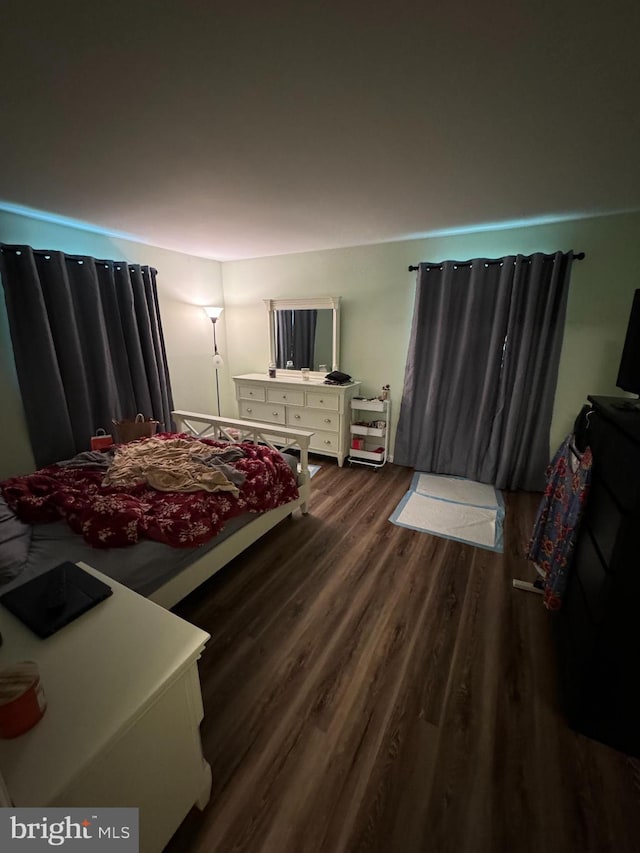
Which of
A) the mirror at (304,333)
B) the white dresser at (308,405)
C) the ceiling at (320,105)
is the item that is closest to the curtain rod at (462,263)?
the ceiling at (320,105)

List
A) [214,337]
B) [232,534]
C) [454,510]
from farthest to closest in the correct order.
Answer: [214,337] < [454,510] < [232,534]

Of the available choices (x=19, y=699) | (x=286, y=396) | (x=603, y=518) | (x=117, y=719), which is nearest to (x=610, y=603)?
(x=603, y=518)

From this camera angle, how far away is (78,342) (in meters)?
2.82

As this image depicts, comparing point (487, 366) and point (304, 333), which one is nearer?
point (487, 366)

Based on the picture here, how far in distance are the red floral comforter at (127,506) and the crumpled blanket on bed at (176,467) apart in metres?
0.05

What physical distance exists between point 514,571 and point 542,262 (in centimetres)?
241

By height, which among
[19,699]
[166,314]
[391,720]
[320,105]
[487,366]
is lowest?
[391,720]

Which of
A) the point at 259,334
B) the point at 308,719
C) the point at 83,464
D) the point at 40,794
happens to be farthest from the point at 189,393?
the point at 40,794

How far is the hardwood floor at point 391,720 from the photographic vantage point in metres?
1.01

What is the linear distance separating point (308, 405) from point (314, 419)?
0.17 meters

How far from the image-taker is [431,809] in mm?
1044

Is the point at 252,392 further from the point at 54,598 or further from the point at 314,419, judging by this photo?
the point at 54,598

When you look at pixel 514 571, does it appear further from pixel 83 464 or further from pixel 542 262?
pixel 83 464

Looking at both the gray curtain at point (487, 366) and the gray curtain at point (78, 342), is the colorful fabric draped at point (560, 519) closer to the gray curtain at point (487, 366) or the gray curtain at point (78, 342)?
the gray curtain at point (487, 366)
